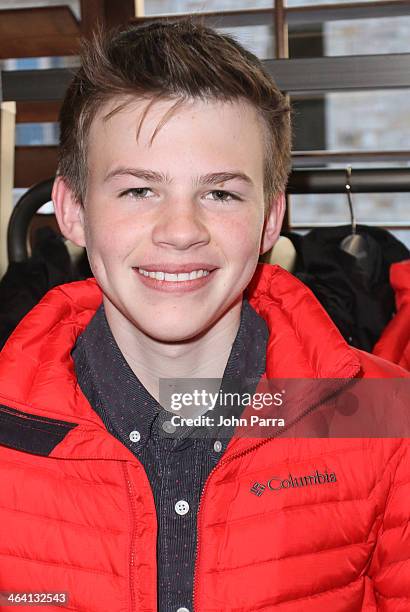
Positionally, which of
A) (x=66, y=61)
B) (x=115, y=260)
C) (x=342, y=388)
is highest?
(x=66, y=61)

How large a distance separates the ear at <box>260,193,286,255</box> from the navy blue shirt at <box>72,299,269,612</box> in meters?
0.09

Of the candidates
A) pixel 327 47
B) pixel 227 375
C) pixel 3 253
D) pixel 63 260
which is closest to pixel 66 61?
pixel 327 47

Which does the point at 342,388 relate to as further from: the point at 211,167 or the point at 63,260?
the point at 63,260

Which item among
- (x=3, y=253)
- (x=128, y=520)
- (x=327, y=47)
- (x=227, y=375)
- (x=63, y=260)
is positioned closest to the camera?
(x=128, y=520)

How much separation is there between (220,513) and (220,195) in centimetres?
35

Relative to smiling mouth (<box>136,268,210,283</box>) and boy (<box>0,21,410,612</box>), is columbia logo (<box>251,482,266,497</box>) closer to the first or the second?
boy (<box>0,21,410,612</box>)

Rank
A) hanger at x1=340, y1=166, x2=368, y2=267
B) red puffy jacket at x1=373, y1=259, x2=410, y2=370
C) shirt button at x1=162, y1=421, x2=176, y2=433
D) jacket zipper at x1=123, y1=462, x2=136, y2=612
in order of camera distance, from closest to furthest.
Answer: jacket zipper at x1=123, y1=462, x2=136, y2=612 → shirt button at x1=162, y1=421, x2=176, y2=433 → red puffy jacket at x1=373, y1=259, x2=410, y2=370 → hanger at x1=340, y1=166, x2=368, y2=267

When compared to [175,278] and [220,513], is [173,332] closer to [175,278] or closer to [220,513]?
[175,278]

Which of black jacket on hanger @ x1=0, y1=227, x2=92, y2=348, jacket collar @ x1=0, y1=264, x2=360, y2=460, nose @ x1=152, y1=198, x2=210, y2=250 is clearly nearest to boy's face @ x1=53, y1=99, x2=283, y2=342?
nose @ x1=152, y1=198, x2=210, y2=250

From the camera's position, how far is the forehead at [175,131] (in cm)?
86

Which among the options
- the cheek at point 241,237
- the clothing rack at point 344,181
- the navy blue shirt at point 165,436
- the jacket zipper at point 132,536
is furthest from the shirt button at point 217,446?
the clothing rack at point 344,181

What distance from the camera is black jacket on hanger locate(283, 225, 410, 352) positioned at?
1.21 m

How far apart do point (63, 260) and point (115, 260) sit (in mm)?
366

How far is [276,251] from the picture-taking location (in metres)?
1.27
